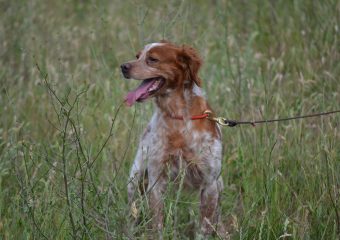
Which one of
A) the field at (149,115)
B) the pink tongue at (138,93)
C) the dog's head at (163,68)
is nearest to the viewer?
the field at (149,115)

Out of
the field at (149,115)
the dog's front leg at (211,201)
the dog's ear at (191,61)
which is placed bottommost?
the dog's front leg at (211,201)

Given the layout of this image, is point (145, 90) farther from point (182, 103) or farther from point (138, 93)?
point (182, 103)

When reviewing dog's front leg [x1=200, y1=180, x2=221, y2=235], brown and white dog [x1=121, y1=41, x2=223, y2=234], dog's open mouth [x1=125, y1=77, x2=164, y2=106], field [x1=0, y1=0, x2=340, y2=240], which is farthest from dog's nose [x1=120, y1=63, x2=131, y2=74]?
dog's front leg [x1=200, y1=180, x2=221, y2=235]

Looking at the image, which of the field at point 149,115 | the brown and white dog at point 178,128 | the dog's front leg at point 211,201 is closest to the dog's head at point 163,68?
the brown and white dog at point 178,128

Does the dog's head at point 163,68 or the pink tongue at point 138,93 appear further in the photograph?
the dog's head at point 163,68

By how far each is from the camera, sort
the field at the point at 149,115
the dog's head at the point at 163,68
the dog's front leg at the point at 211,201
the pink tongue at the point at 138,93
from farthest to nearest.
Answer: the dog's front leg at the point at 211,201 < the dog's head at the point at 163,68 < the pink tongue at the point at 138,93 < the field at the point at 149,115

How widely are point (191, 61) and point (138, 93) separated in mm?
420

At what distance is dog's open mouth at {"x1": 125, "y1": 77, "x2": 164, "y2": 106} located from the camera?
4.41 metres

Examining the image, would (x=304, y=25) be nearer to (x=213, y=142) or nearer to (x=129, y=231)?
(x=213, y=142)

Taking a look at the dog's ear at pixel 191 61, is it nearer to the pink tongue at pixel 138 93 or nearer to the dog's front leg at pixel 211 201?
the pink tongue at pixel 138 93

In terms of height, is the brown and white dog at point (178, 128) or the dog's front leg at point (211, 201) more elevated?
the brown and white dog at point (178, 128)

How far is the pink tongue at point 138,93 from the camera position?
14.4ft

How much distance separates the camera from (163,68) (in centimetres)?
459

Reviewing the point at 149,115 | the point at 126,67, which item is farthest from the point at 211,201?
the point at 149,115
